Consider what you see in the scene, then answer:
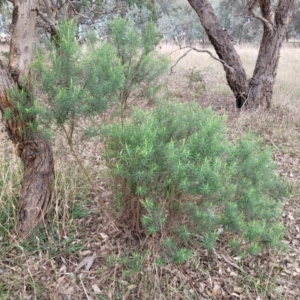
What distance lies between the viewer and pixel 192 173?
6.05 ft

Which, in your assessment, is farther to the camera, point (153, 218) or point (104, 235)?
point (104, 235)

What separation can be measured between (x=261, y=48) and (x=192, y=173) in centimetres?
458

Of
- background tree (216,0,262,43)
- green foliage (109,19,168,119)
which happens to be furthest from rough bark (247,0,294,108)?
background tree (216,0,262,43)

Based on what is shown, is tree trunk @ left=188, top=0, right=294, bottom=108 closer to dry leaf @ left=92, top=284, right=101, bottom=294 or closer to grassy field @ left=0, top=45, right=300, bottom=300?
grassy field @ left=0, top=45, right=300, bottom=300

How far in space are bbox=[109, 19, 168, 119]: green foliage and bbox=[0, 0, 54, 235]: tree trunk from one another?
0.61 metres

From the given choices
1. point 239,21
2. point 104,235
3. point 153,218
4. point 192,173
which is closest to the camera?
point 192,173

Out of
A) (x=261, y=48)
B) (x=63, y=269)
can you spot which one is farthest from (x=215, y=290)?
(x=261, y=48)

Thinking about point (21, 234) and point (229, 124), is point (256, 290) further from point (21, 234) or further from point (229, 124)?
point (229, 124)

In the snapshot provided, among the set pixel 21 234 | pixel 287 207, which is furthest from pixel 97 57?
pixel 287 207

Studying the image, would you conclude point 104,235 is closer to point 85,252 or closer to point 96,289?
point 85,252

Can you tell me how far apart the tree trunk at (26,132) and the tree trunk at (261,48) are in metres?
3.90

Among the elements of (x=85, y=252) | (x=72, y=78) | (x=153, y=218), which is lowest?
(x=85, y=252)

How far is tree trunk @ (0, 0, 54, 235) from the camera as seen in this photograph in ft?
7.21

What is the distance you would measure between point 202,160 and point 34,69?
114cm
